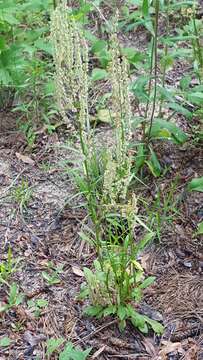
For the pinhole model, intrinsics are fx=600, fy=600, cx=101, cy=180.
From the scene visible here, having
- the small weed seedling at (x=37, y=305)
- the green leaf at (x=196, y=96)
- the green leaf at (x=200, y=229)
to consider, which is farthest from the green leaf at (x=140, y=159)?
the small weed seedling at (x=37, y=305)

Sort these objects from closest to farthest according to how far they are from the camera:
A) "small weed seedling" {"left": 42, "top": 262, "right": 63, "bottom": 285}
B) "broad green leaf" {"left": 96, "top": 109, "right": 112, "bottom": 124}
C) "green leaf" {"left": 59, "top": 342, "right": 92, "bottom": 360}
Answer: "green leaf" {"left": 59, "top": 342, "right": 92, "bottom": 360} < "small weed seedling" {"left": 42, "top": 262, "right": 63, "bottom": 285} < "broad green leaf" {"left": 96, "top": 109, "right": 112, "bottom": 124}

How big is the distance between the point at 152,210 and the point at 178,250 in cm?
28

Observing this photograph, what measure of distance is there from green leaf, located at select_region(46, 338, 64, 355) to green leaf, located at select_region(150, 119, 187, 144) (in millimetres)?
1349

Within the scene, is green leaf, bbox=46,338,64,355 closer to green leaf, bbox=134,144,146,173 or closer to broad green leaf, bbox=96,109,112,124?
green leaf, bbox=134,144,146,173

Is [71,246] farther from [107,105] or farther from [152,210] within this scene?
[107,105]

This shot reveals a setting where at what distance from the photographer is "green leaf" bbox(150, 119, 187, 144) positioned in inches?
134

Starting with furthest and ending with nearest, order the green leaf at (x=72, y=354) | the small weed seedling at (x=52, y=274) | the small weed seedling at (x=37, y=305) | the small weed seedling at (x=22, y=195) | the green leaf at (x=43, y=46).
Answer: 1. the green leaf at (x=43, y=46)
2. the small weed seedling at (x=22, y=195)
3. the small weed seedling at (x=52, y=274)
4. the small weed seedling at (x=37, y=305)
5. the green leaf at (x=72, y=354)

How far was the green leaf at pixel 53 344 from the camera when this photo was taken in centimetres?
261

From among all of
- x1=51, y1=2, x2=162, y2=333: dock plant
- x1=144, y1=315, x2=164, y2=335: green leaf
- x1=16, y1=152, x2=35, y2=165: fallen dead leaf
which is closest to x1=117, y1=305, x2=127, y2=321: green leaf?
x1=51, y1=2, x2=162, y2=333: dock plant

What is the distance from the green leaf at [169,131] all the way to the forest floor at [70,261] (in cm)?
15

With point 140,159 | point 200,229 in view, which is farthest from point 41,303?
point 140,159

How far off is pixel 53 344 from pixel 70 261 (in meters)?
0.55

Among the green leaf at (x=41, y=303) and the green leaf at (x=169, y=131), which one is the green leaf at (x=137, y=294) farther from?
the green leaf at (x=169, y=131)

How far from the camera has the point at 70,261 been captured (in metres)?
3.09
